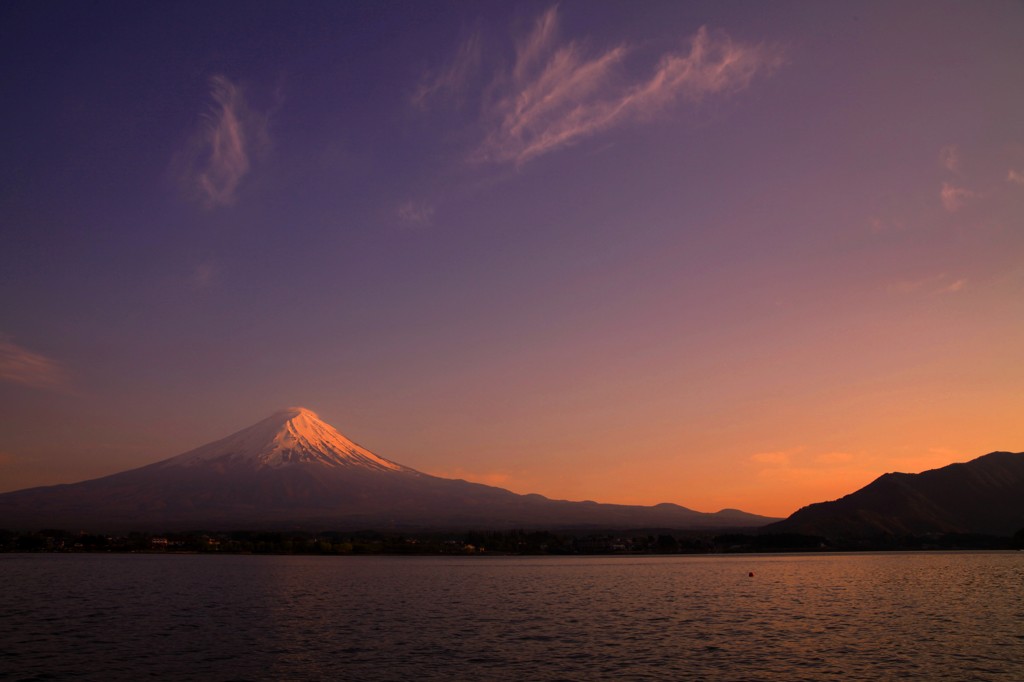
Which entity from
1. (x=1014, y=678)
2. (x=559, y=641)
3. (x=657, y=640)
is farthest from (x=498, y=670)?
(x=1014, y=678)

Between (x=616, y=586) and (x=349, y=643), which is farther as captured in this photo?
(x=616, y=586)

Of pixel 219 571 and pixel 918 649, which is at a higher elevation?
pixel 219 571

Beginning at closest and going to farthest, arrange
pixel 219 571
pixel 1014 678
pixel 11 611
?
pixel 1014 678
pixel 11 611
pixel 219 571

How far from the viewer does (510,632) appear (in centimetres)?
4866

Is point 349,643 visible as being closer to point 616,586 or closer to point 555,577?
point 616,586

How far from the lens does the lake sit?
118 ft

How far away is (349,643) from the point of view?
Answer: 44.2 meters

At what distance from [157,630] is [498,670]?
1090 inches

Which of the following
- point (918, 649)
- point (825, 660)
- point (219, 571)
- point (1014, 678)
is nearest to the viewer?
point (1014, 678)

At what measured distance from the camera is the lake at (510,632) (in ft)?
118

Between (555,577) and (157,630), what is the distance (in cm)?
7318

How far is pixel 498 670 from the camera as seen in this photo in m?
35.6

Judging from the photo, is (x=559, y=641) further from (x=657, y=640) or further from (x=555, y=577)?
(x=555, y=577)

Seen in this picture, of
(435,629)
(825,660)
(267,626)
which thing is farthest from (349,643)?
(825,660)
